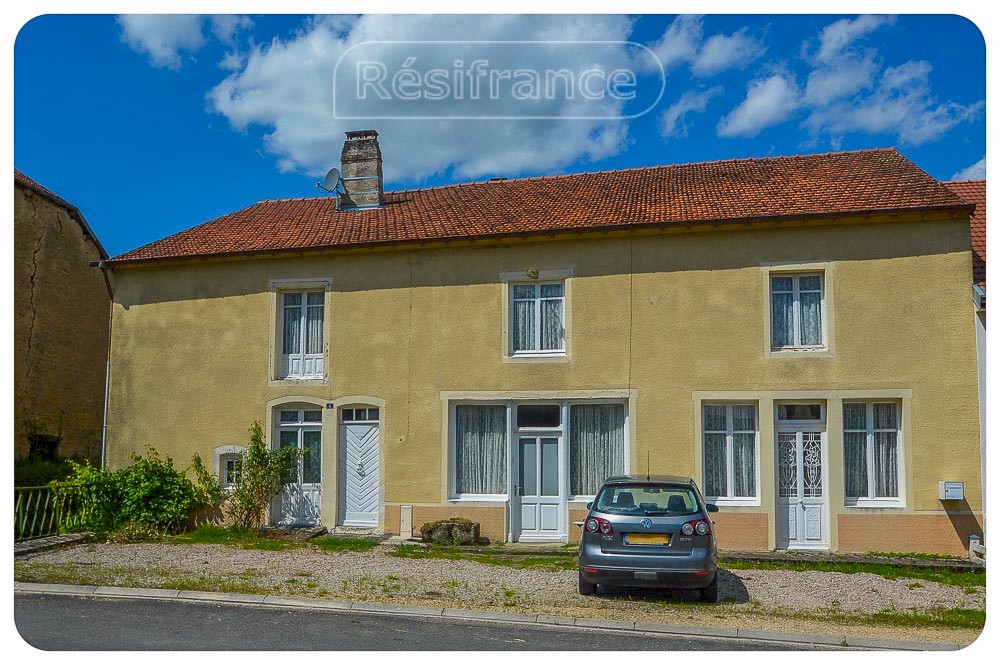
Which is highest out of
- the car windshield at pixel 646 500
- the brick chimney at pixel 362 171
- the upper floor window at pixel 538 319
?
the brick chimney at pixel 362 171

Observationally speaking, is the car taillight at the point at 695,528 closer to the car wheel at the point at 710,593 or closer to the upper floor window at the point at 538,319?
the car wheel at the point at 710,593

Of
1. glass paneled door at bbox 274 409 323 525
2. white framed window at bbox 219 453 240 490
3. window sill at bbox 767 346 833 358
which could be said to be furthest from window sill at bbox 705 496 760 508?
white framed window at bbox 219 453 240 490

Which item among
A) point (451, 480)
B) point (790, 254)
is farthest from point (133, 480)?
point (790, 254)

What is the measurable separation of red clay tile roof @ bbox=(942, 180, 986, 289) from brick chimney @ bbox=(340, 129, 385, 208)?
35.9ft

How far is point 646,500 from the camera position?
10234mm

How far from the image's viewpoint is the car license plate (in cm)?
988

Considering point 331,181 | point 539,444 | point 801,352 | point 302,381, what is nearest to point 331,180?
point 331,181

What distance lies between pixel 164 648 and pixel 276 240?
10047mm

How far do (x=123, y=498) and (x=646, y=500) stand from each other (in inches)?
374

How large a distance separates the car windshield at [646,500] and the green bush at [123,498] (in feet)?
27.6

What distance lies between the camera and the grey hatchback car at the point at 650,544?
9766mm

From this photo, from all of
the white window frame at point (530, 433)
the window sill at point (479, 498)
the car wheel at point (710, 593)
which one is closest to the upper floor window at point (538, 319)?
the white window frame at point (530, 433)

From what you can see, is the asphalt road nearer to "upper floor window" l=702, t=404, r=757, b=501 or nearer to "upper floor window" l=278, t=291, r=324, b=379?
"upper floor window" l=702, t=404, r=757, b=501

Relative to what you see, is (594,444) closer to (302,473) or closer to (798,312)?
(798,312)
